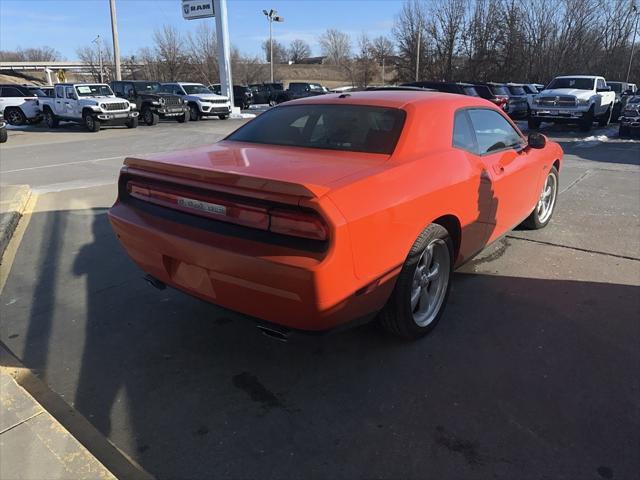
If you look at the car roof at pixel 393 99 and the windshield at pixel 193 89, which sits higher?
the windshield at pixel 193 89

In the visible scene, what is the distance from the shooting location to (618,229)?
18.8ft

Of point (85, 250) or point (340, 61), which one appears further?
point (340, 61)

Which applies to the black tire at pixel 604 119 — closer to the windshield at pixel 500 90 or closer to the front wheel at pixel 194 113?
the windshield at pixel 500 90

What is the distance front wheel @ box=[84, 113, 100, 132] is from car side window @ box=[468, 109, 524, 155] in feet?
56.2

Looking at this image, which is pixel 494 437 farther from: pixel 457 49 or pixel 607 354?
pixel 457 49

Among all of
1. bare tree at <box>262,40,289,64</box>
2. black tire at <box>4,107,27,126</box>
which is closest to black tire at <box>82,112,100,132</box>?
black tire at <box>4,107,27,126</box>

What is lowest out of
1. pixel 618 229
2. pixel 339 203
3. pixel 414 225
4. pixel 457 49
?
pixel 618 229

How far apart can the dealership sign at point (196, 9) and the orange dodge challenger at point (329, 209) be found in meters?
23.8

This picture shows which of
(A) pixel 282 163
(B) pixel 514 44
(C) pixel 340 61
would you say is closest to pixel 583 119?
(A) pixel 282 163

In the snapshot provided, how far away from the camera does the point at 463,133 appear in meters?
3.66

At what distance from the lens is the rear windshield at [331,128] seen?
10.6ft

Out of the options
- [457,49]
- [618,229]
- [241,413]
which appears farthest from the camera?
[457,49]

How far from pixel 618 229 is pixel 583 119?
13.6m

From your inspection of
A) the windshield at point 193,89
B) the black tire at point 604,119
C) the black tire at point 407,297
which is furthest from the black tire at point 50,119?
the black tire at point 604,119
